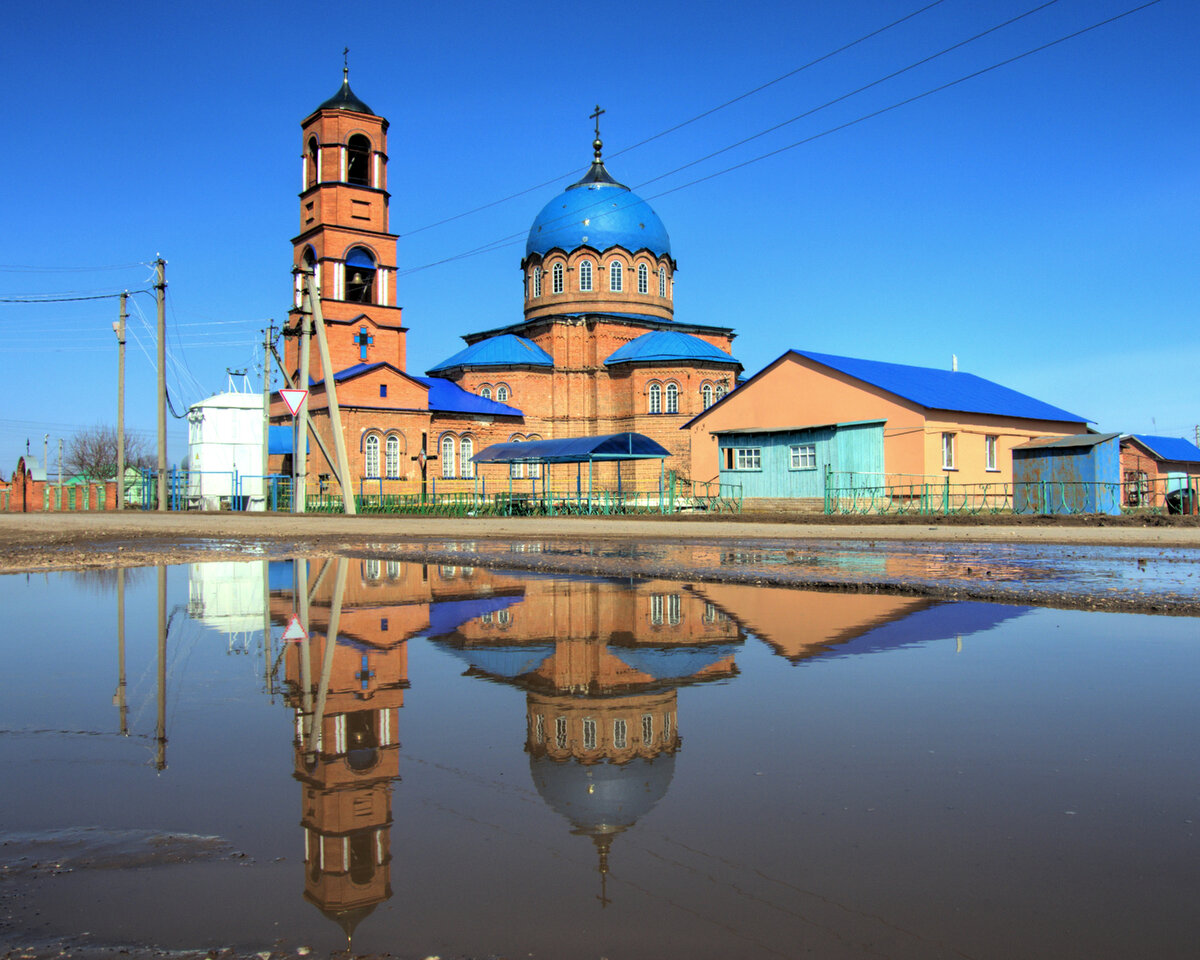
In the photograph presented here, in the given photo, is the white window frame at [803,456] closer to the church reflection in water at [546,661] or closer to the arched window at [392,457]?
the arched window at [392,457]

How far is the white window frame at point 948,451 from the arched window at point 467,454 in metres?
23.1

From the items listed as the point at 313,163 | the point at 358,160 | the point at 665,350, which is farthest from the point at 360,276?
the point at 665,350

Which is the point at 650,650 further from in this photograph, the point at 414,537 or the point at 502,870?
the point at 414,537

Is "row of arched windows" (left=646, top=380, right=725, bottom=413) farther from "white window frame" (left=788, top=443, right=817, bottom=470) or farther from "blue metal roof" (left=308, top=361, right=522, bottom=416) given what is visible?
"white window frame" (left=788, top=443, right=817, bottom=470)

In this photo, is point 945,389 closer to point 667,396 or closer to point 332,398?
point 667,396

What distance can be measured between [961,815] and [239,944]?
6.27 feet

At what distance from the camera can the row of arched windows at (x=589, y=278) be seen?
163 ft

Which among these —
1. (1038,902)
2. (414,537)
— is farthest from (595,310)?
(1038,902)

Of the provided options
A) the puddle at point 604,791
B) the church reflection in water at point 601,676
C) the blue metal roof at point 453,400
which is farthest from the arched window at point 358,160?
the puddle at point 604,791

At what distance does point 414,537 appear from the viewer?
17.1m

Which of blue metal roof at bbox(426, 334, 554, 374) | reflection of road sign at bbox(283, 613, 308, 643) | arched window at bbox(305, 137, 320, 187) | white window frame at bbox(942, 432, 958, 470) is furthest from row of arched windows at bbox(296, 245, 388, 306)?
reflection of road sign at bbox(283, 613, 308, 643)

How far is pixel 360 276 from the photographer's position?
45.5 meters

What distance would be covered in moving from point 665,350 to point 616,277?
5.23 m

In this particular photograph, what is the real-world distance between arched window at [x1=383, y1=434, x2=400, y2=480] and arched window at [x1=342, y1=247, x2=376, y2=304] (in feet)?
23.0
